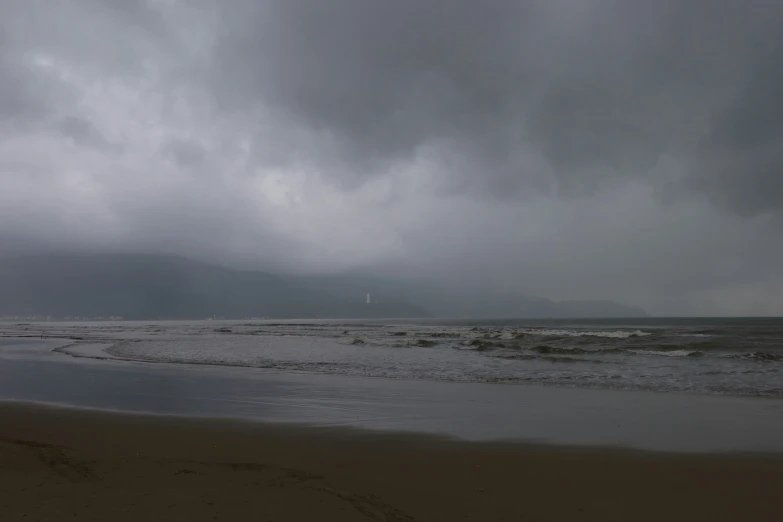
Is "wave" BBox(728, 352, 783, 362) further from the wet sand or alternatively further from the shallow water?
the wet sand

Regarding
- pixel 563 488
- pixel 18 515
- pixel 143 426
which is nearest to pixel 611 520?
A: pixel 563 488

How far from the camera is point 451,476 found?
20.5 feet

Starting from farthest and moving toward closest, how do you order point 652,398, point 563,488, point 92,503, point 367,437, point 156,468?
point 652,398 → point 367,437 → point 156,468 → point 563,488 → point 92,503

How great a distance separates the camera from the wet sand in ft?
16.3

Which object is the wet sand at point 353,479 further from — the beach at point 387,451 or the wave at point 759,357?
the wave at point 759,357

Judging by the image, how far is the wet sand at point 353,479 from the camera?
497 centimetres

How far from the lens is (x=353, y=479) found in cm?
608

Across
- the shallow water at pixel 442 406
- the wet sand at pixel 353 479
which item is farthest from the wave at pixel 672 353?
the wet sand at pixel 353 479

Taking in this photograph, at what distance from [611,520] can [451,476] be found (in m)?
2.05

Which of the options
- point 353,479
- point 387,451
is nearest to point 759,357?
point 387,451

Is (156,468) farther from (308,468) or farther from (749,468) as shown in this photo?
(749,468)

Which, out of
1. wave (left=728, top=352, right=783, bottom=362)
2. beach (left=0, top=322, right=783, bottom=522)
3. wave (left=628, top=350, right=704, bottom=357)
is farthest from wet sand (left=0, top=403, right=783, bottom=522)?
wave (left=628, top=350, right=704, bottom=357)

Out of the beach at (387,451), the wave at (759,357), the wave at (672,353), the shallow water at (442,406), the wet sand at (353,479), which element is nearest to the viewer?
the wet sand at (353,479)

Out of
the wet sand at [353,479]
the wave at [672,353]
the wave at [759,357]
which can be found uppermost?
the wet sand at [353,479]
